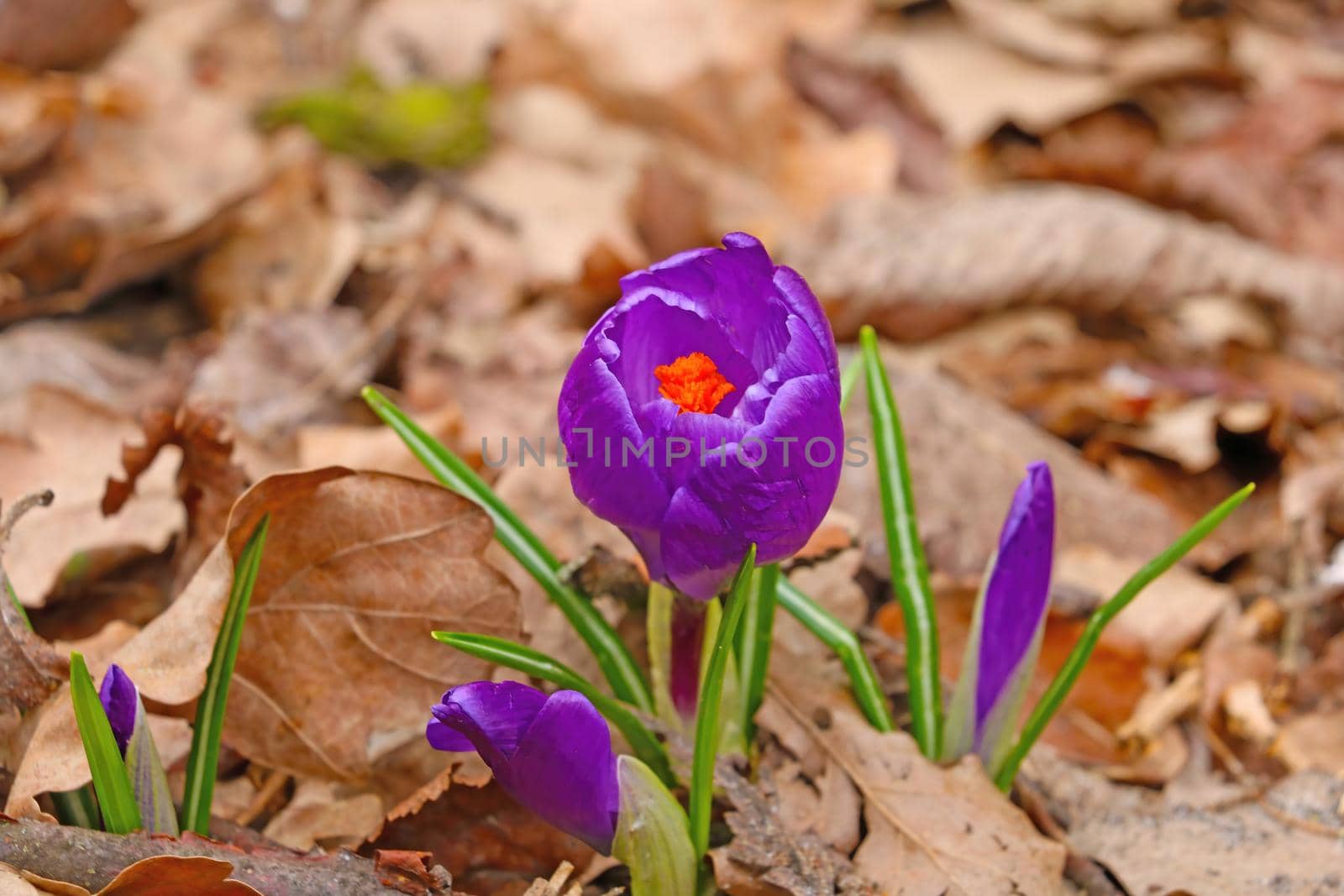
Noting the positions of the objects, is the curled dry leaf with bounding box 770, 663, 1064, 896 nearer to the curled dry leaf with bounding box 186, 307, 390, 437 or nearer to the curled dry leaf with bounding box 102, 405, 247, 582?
the curled dry leaf with bounding box 102, 405, 247, 582

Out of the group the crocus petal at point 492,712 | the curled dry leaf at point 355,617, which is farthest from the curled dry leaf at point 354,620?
the crocus petal at point 492,712

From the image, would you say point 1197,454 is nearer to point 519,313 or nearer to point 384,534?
point 519,313

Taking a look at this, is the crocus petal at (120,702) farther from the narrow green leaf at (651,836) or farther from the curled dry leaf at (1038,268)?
the curled dry leaf at (1038,268)

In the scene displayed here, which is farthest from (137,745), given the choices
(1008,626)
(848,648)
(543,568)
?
(1008,626)

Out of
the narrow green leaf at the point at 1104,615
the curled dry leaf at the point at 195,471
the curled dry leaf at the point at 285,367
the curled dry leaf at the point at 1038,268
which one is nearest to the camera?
the narrow green leaf at the point at 1104,615

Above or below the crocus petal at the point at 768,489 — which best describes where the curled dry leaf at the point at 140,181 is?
below

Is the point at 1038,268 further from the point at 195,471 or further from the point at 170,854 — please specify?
the point at 170,854
